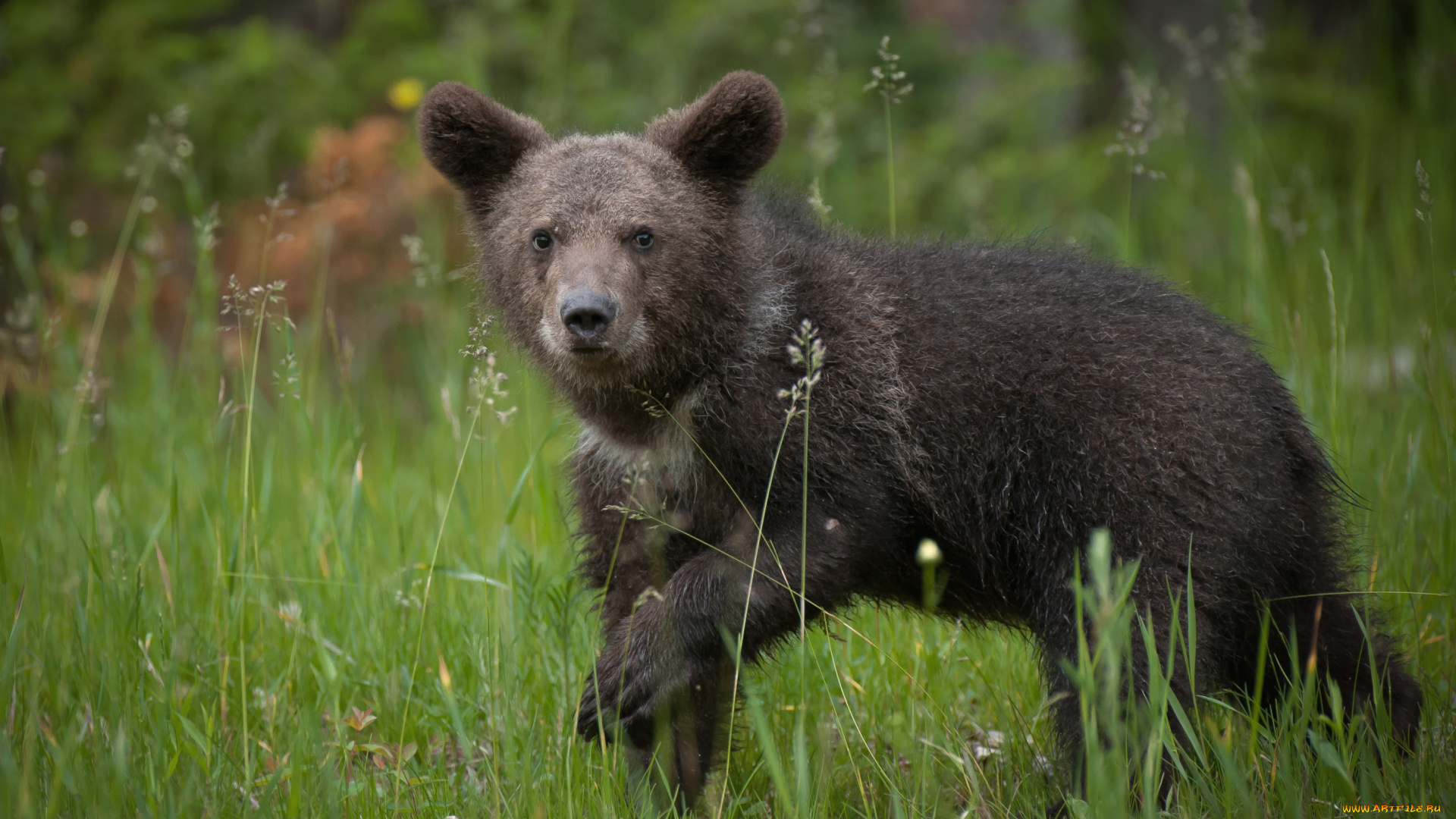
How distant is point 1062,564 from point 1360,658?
3.41 feet

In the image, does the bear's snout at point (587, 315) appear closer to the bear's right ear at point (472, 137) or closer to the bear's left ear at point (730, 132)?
the bear's left ear at point (730, 132)

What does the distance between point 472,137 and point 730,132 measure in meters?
0.88

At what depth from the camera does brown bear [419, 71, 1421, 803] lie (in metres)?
3.38

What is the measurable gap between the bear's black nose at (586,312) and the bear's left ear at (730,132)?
0.72 m

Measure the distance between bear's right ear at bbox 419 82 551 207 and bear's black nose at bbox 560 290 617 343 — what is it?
0.86m

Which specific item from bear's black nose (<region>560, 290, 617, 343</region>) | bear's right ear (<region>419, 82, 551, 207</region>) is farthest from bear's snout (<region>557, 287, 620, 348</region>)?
bear's right ear (<region>419, 82, 551, 207</region>)

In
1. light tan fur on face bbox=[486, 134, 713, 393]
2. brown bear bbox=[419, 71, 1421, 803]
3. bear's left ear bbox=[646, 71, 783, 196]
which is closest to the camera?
Answer: brown bear bbox=[419, 71, 1421, 803]

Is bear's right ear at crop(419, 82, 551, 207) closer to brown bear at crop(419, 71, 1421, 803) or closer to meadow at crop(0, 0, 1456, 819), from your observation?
brown bear at crop(419, 71, 1421, 803)

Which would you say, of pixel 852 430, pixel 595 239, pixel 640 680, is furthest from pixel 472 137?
pixel 640 680

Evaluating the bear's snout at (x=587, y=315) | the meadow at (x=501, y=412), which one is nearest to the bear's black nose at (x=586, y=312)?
the bear's snout at (x=587, y=315)

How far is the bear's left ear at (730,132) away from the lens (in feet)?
12.4

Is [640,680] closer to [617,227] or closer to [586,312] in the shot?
[586,312]

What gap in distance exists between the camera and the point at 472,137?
3.96 meters

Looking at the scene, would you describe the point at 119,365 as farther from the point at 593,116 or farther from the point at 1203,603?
the point at 1203,603
